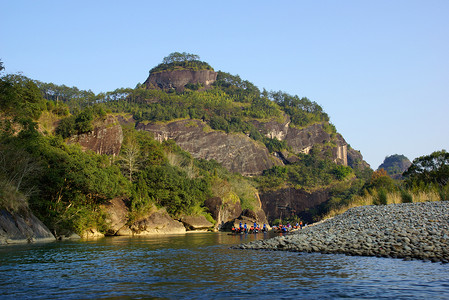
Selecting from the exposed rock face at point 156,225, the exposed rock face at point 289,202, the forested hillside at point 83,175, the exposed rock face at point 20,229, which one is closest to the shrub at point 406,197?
the forested hillside at point 83,175

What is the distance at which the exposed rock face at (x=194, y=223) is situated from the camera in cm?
6097

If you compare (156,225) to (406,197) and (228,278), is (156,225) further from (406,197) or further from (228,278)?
(228,278)

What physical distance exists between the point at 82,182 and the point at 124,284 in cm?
3037

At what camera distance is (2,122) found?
42969 mm

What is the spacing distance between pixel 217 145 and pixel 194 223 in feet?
278

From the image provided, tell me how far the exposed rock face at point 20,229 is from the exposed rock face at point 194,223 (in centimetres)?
2936

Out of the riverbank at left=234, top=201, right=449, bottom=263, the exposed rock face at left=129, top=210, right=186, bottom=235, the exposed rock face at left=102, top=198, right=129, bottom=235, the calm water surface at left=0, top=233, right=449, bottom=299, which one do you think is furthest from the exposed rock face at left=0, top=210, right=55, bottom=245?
the riverbank at left=234, top=201, right=449, bottom=263

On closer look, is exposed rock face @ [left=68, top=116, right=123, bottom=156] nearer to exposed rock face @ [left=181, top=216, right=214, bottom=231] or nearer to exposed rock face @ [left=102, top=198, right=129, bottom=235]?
exposed rock face @ [left=102, top=198, right=129, bottom=235]

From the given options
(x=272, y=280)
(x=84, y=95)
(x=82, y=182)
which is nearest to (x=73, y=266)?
(x=272, y=280)

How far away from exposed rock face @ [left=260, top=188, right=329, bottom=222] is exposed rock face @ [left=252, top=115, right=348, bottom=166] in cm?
5061

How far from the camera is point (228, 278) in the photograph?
1262cm

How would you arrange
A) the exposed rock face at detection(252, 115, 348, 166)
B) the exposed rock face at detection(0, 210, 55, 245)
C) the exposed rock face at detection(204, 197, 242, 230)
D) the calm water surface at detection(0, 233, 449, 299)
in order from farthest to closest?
the exposed rock face at detection(252, 115, 348, 166) < the exposed rock face at detection(204, 197, 242, 230) < the exposed rock face at detection(0, 210, 55, 245) < the calm water surface at detection(0, 233, 449, 299)

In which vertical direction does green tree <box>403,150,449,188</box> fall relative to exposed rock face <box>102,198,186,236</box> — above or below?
above

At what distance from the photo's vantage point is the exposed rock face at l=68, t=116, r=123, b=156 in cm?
6150
